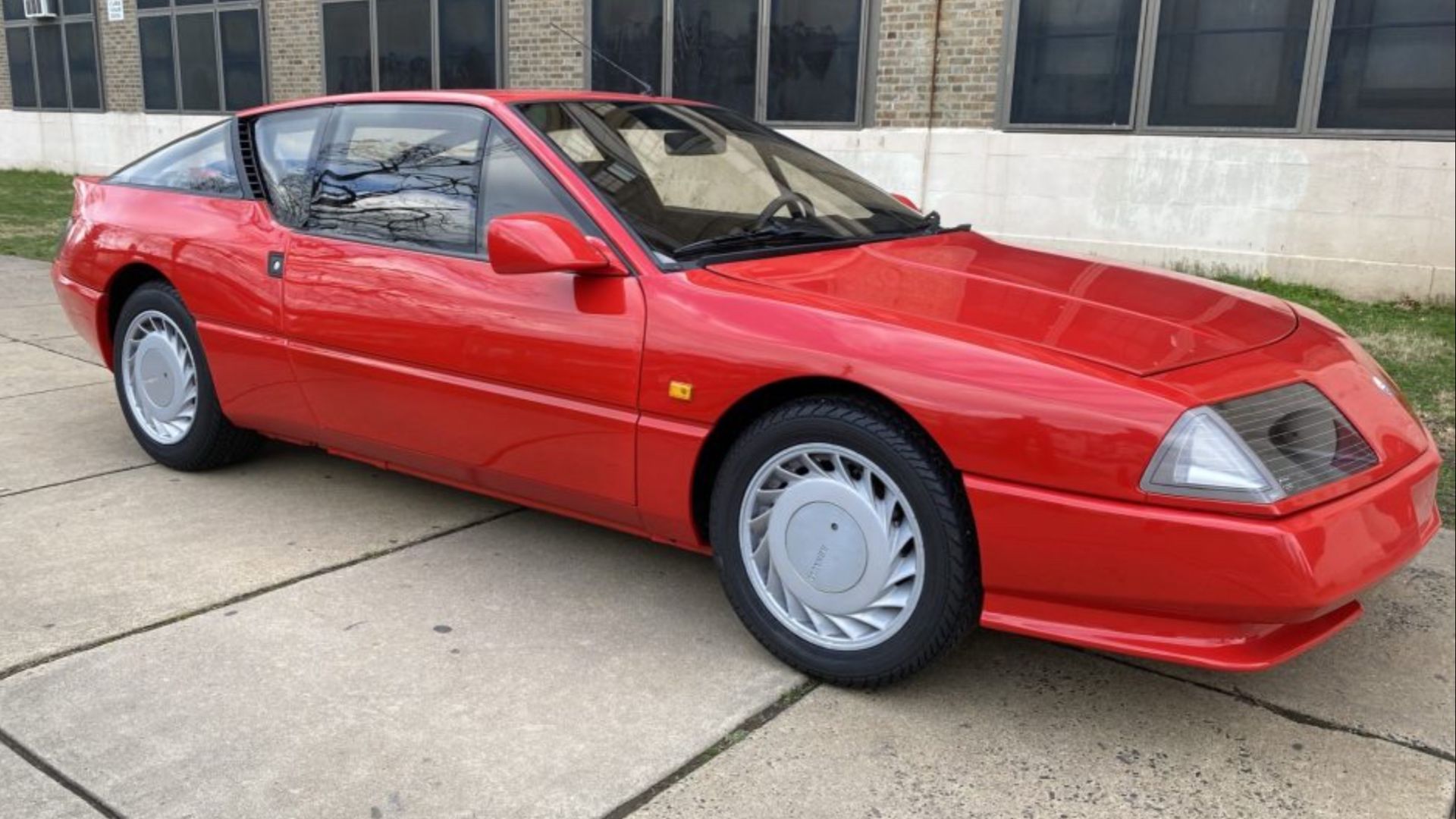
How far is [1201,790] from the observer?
2.50 m

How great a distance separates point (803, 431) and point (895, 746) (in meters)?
0.75

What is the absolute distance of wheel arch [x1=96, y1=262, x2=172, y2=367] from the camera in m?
4.40

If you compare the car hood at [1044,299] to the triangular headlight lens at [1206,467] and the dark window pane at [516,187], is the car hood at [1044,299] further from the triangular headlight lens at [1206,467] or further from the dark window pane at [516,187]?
the dark window pane at [516,187]

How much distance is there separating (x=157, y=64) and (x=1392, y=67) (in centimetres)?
1541

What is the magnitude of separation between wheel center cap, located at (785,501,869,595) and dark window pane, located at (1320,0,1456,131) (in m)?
7.15

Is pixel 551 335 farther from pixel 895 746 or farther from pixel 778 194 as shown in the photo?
pixel 895 746

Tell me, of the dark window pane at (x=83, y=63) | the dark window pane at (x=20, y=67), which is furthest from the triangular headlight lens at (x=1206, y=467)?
the dark window pane at (x=20, y=67)

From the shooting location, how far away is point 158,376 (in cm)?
439

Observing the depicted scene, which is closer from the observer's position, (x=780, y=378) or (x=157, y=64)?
(x=780, y=378)

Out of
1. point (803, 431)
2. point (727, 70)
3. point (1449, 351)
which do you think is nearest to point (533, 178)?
point (803, 431)

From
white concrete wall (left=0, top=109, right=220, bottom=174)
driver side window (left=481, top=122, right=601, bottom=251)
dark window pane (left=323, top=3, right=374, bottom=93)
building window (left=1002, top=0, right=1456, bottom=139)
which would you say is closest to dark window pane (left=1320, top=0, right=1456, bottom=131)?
building window (left=1002, top=0, right=1456, bottom=139)

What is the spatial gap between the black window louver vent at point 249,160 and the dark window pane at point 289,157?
0.02 m

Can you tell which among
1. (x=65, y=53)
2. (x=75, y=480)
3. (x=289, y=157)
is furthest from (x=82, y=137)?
(x=289, y=157)

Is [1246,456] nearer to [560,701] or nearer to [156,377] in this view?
[560,701]
